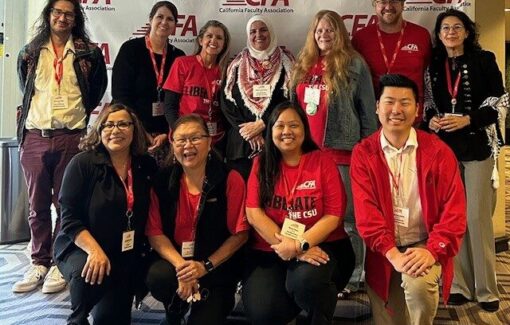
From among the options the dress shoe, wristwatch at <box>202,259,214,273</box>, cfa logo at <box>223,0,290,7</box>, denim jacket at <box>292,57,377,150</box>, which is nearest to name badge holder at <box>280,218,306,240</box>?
wristwatch at <box>202,259,214,273</box>

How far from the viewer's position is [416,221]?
6.98ft

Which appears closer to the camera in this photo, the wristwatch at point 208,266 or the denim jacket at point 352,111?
the wristwatch at point 208,266

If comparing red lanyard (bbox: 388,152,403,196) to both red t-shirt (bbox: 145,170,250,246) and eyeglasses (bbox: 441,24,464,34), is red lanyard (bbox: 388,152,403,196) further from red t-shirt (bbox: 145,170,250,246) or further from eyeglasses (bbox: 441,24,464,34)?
eyeglasses (bbox: 441,24,464,34)

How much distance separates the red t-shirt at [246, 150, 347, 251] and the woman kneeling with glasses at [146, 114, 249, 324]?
147 millimetres

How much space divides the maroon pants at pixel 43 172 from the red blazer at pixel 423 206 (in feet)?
6.48

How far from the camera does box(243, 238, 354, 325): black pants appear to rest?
2090 millimetres

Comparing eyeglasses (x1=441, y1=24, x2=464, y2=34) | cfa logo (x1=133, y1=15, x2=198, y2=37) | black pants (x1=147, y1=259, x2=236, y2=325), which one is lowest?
black pants (x1=147, y1=259, x2=236, y2=325)

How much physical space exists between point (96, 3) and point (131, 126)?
1.86 meters

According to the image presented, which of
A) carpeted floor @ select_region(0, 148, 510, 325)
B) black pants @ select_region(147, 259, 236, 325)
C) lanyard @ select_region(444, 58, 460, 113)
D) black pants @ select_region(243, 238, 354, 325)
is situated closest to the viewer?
black pants @ select_region(243, 238, 354, 325)

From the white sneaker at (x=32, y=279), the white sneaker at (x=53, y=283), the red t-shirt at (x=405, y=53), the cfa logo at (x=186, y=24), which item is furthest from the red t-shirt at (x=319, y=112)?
the white sneaker at (x=32, y=279)

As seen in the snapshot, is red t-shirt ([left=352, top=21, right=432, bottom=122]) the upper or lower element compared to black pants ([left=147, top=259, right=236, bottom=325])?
upper

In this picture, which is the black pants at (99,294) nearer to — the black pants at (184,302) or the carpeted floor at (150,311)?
the black pants at (184,302)

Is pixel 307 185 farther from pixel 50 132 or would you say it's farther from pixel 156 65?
pixel 50 132

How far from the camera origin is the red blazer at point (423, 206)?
79.4 inches
